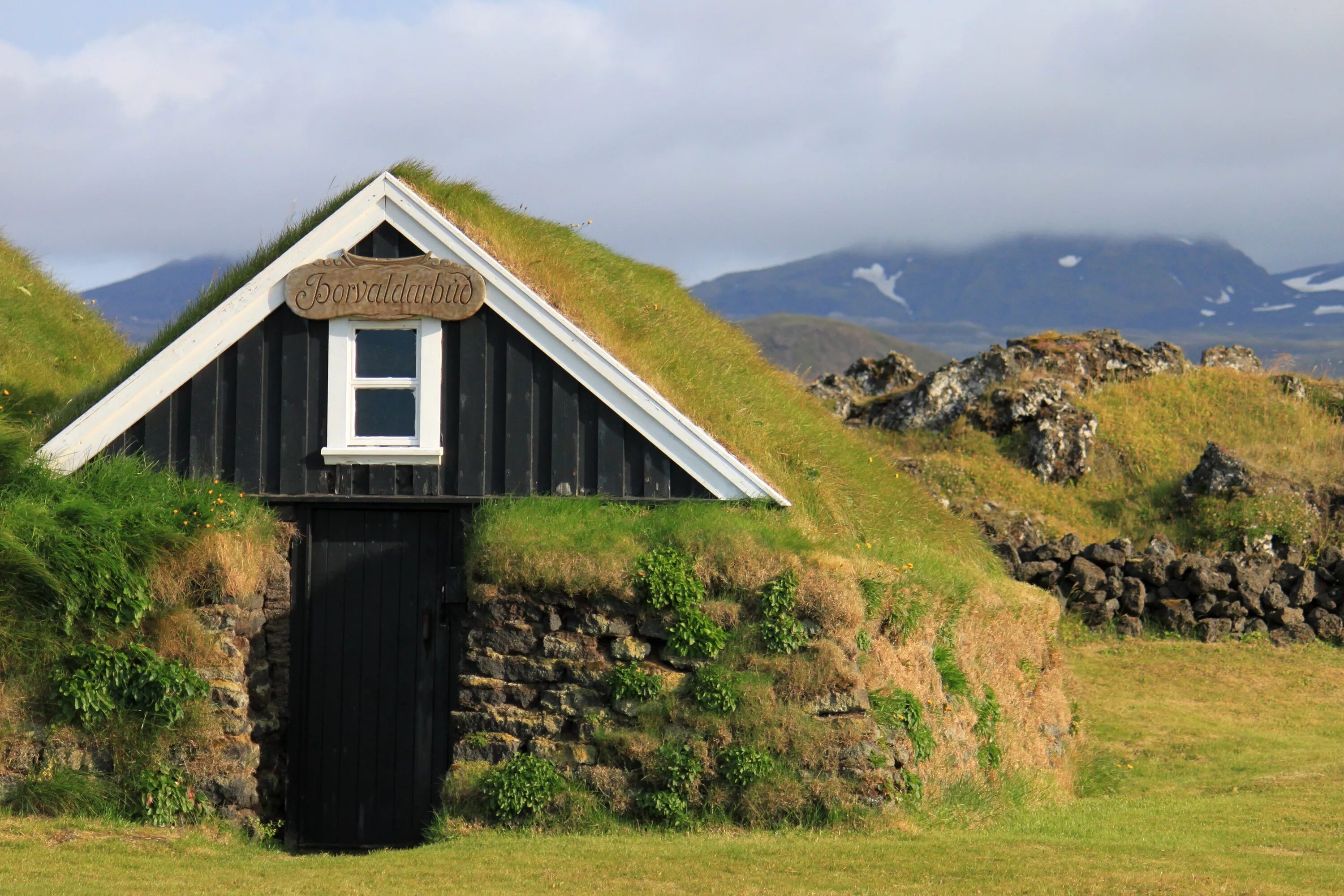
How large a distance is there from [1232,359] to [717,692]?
31.9 metres

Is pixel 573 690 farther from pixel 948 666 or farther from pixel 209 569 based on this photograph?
pixel 948 666

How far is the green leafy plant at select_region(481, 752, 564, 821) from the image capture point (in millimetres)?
11984

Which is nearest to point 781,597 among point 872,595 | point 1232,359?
point 872,595

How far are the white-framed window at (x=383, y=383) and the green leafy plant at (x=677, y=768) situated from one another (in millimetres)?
3993

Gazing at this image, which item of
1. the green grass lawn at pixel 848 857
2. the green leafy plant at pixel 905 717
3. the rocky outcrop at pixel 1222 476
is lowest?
the green grass lawn at pixel 848 857

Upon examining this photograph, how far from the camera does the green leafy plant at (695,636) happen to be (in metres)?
12.2

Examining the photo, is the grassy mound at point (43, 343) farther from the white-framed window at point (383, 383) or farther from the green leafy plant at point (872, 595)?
the green leafy plant at point (872, 595)

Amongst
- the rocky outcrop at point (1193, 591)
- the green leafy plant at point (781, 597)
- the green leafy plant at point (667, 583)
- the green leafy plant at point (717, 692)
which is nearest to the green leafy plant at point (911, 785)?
the green leafy plant at point (717, 692)

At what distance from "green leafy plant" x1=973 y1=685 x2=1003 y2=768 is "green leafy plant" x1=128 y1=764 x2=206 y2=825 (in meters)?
8.31

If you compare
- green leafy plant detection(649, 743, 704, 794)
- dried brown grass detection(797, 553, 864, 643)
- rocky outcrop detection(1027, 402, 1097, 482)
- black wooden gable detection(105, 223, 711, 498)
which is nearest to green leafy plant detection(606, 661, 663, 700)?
green leafy plant detection(649, 743, 704, 794)

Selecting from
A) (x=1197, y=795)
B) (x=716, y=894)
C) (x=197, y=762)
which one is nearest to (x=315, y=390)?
(x=197, y=762)

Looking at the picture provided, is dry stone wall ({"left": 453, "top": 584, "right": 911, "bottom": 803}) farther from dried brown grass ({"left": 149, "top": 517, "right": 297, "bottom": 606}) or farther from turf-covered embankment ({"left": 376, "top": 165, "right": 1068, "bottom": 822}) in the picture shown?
dried brown grass ({"left": 149, "top": 517, "right": 297, "bottom": 606})

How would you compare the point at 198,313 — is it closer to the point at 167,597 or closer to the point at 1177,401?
the point at 167,597

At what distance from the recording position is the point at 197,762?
12.3m
